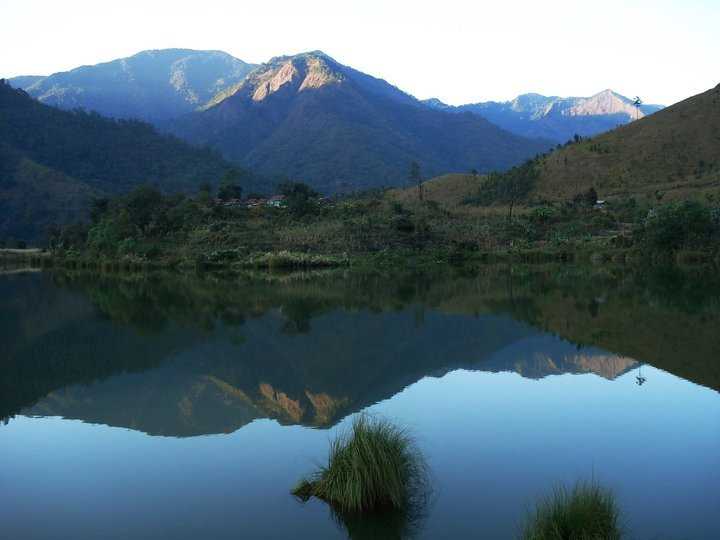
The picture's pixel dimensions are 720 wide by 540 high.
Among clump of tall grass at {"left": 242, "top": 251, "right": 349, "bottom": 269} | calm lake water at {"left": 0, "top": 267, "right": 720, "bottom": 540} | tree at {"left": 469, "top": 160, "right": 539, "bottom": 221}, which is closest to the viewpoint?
calm lake water at {"left": 0, "top": 267, "right": 720, "bottom": 540}

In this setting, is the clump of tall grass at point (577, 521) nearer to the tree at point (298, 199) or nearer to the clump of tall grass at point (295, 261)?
the clump of tall grass at point (295, 261)

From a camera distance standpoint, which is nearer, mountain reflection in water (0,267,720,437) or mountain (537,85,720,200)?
mountain reflection in water (0,267,720,437)

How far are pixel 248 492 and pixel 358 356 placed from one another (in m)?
11.0

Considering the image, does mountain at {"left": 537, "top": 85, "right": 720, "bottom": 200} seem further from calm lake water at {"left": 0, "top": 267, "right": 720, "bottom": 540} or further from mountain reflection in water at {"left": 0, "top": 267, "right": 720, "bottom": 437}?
calm lake water at {"left": 0, "top": 267, "right": 720, "bottom": 540}

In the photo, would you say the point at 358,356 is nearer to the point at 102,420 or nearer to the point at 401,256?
the point at 102,420

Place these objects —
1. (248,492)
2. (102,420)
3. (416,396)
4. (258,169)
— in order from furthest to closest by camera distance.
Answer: (258,169) → (416,396) → (102,420) → (248,492)

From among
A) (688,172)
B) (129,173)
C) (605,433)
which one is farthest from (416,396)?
(129,173)

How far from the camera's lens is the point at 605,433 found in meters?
12.4

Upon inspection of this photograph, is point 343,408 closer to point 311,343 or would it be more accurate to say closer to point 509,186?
point 311,343

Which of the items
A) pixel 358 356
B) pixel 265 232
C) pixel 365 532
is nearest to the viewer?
pixel 365 532

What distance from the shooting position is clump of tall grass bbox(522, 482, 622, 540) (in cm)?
716

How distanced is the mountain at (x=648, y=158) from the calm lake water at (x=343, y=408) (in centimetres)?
5185

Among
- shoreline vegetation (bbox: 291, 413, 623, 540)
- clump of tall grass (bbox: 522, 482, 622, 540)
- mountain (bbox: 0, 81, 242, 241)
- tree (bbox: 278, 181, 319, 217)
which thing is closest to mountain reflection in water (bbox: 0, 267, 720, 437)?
shoreline vegetation (bbox: 291, 413, 623, 540)

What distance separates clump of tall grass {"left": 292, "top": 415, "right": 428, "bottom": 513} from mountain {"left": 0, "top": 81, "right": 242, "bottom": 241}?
343 ft
